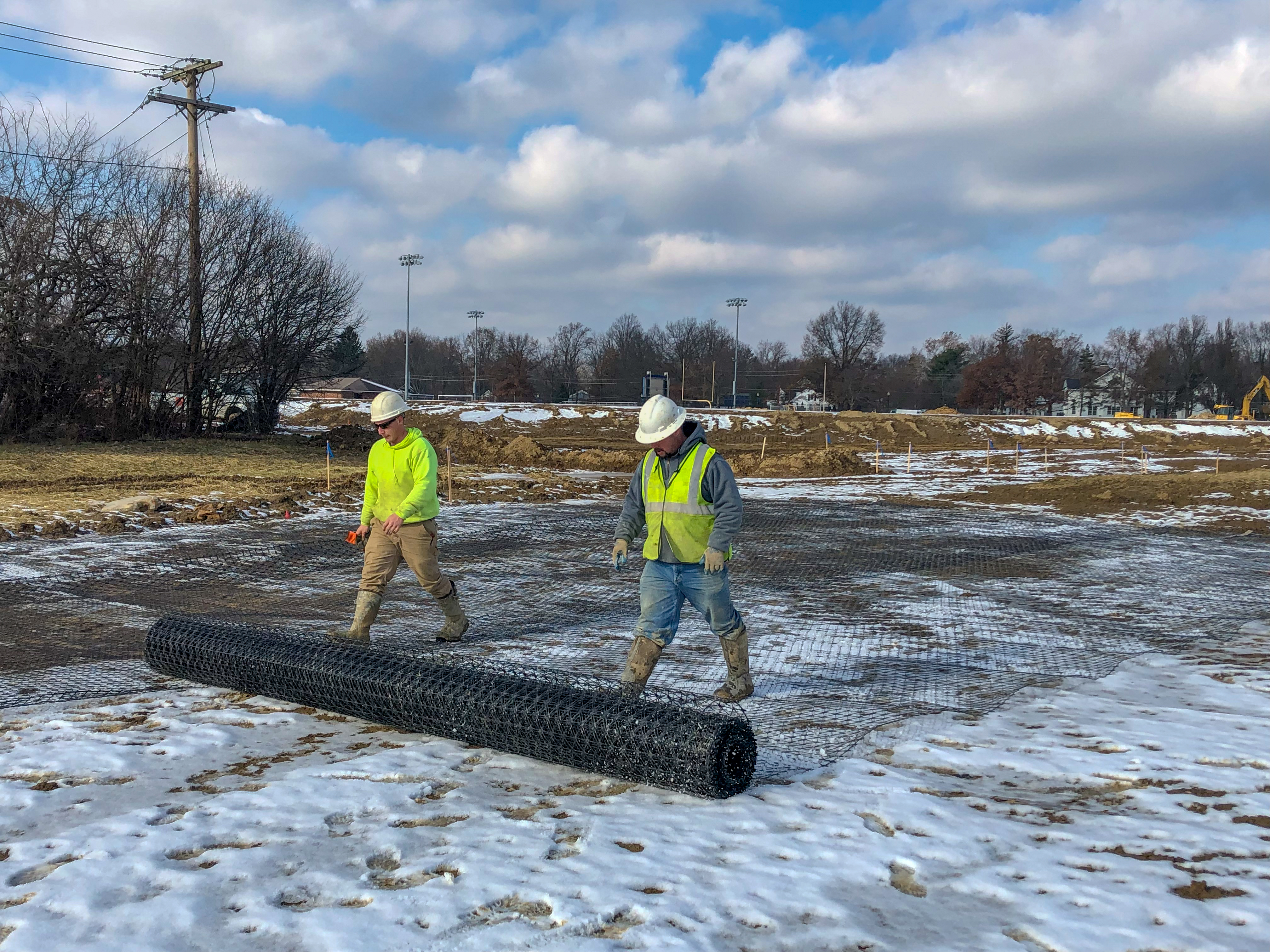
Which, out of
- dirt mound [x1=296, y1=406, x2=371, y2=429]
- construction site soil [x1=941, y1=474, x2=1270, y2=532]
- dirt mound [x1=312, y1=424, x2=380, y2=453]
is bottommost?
construction site soil [x1=941, y1=474, x2=1270, y2=532]

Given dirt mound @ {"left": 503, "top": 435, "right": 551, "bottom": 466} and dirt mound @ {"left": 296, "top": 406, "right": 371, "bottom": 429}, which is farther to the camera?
dirt mound @ {"left": 296, "top": 406, "right": 371, "bottom": 429}

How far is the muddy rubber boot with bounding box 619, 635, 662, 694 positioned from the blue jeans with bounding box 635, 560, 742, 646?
0.12 feet

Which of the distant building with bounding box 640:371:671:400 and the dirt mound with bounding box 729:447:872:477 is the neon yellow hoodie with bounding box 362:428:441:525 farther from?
the distant building with bounding box 640:371:671:400

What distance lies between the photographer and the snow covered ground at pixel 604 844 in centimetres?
291

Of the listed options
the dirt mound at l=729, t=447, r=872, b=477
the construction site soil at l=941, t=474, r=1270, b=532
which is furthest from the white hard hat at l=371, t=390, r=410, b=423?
the dirt mound at l=729, t=447, r=872, b=477

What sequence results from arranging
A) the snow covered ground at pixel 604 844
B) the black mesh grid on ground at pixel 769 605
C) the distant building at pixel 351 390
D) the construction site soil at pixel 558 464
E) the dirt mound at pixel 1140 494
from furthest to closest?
1. the distant building at pixel 351 390
2. the dirt mound at pixel 1140 494
3. the construction site soil at pixel 558 464
4. the black mesh grid on ground at pixel 769 605
5. the snow covered ground at pixel 604 844

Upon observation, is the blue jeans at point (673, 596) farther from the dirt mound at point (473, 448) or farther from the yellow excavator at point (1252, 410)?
the yellow excavator at point (1252, 410)

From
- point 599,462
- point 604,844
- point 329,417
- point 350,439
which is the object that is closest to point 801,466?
point 599,462

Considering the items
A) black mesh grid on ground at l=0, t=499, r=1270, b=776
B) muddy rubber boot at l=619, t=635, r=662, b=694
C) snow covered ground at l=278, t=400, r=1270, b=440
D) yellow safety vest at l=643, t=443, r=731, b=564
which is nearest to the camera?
yellow safety vest at l=643, t=443, r=731, b=564

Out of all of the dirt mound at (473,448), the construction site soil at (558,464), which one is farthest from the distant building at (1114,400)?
the dirt mound at (473,448)

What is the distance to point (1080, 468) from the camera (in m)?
29.7

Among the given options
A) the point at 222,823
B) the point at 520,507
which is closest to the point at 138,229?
the point at 520,507

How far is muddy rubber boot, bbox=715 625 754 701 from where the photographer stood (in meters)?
5.43

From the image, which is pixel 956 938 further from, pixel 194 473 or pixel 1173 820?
pixel 194 473
